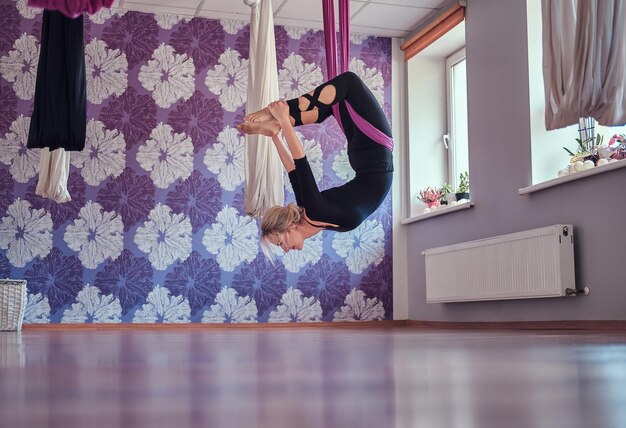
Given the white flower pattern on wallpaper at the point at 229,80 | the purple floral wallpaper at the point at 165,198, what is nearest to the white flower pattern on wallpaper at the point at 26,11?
the purple floral wallpaper at the point at 165,198

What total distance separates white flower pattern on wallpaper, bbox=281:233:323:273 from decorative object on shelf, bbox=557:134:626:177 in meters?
2.17

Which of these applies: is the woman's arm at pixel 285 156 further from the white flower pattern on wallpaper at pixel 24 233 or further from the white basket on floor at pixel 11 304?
the white flower pattern on wallpaper at pixel 24 233

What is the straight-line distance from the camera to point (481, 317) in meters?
5.23

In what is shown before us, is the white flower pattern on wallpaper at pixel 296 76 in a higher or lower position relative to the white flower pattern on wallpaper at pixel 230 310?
higher

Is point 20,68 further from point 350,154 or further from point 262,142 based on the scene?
point 350,154

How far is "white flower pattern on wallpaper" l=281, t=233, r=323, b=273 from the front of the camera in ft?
19.9

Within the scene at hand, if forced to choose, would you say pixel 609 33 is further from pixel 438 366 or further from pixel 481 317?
pixel 438 366

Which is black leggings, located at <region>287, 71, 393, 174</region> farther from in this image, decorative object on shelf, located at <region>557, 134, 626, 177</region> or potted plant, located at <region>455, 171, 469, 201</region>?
potted plant, located at <region>455, 171, 469, 201</region>

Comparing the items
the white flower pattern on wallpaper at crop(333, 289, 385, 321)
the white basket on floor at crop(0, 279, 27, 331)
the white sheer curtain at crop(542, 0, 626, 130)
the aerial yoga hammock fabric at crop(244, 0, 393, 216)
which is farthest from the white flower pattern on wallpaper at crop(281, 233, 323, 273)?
the white sheer curtain at crop(542, 0, 626, 130)

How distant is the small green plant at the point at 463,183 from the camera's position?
578 cm

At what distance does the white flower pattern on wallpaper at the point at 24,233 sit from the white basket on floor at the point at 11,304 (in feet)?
1.41

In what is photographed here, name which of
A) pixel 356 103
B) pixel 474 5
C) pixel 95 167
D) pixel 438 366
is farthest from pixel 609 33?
pixel 95 167

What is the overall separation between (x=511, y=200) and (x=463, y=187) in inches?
35.1

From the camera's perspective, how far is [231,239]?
5.94 meters
